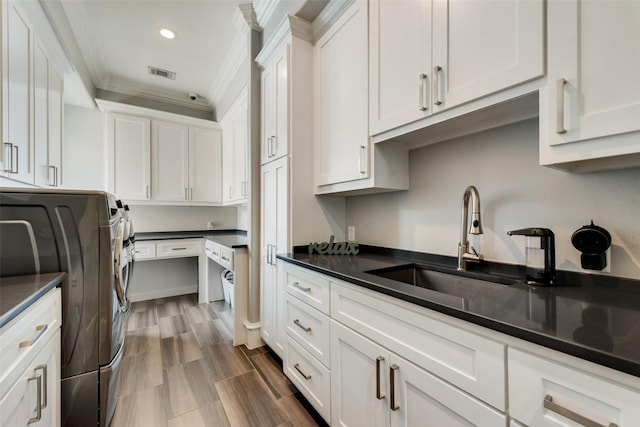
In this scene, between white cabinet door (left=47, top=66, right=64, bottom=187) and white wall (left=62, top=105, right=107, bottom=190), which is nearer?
white cabinet door (left=47, top=66, right=64, bottom=187)

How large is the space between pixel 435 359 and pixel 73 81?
12.6 ft

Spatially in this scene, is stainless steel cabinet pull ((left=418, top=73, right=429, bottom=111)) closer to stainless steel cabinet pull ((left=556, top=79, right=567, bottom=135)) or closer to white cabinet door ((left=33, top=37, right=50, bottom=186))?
stainless steel cabinet pull ((left=556, top=79, right=567, bottom=135))

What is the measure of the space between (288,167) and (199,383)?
5.30 ft

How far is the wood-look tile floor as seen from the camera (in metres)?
1.51

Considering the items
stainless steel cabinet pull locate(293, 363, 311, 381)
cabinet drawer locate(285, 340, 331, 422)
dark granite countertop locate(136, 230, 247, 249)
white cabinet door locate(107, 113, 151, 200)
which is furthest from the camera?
dark granite countertop locate(136, 230, 247, 249)

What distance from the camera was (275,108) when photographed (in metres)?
2.06

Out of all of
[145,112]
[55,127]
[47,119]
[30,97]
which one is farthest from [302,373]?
[145,112]

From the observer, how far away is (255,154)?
7.56 ft

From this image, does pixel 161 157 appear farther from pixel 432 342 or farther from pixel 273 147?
pixel 432 342

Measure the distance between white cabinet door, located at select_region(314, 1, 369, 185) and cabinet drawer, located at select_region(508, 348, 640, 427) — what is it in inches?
42.7

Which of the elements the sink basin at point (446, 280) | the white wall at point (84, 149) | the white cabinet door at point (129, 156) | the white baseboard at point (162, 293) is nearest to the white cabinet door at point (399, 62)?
the sink basin at point (446, 280)

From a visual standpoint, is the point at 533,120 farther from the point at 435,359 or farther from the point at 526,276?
the point at 435,359

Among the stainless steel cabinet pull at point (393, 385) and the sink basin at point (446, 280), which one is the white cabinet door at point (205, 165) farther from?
the stainless steel cabinet pull at point (393, 385)

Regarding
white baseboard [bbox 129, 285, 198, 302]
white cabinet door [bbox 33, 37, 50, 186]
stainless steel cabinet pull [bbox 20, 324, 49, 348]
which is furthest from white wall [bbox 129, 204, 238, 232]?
stainless steel cabinet pull [bbox 20, 324, 49, 348]
